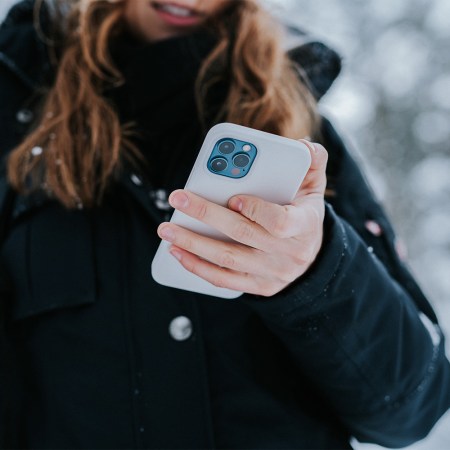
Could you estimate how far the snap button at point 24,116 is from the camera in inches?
50.3

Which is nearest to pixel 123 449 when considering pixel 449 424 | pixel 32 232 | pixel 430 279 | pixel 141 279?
pixel 141 279

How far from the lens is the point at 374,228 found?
3.88ft

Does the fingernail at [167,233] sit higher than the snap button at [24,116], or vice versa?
the fingernail at [167,233]

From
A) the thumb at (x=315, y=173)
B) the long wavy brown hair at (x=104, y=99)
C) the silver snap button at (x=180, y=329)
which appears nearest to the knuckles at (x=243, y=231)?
the thumb at (x=315, y=173)

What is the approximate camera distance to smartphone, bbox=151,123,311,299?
722 millimetres

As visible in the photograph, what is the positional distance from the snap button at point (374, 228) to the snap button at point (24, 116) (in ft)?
2.55

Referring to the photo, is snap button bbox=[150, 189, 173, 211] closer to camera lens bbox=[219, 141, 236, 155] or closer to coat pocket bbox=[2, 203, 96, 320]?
coat pocket bbox=[2, 203, 96, 320]

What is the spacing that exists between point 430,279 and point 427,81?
217cm

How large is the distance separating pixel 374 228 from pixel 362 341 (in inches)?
11.3

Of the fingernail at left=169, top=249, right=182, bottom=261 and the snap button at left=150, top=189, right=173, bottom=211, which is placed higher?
the fingernail at left=169, top=249, right=182, bottom=261

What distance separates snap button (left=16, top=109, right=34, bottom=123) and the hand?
68cm

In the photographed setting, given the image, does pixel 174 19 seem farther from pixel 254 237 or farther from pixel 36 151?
pixel 254 237

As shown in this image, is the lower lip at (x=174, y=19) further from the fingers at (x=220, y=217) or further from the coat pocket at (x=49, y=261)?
the fingers at (x=220, y=217)

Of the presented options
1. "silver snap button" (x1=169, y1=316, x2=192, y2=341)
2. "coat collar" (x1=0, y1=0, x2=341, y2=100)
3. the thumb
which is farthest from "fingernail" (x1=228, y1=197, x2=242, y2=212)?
"coat collar" (x1=0, y1=0, x2=341, y2=100)
